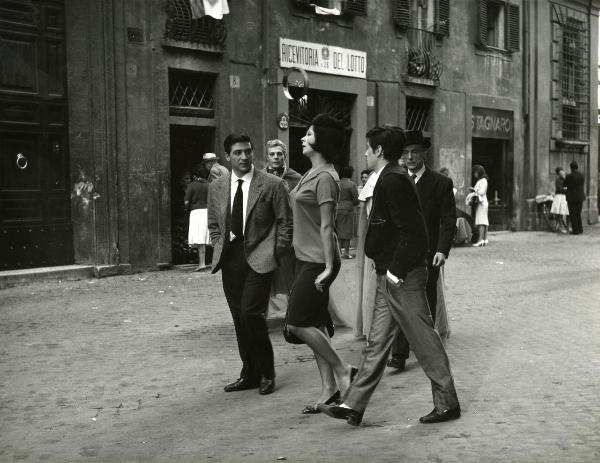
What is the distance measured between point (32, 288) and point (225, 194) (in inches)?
262

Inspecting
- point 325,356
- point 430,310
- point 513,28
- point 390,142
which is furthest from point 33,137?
point 513,28

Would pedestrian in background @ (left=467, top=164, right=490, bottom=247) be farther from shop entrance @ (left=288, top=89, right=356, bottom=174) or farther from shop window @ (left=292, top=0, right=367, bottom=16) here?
shop window @ (left=292, top=0, right=367, bottom=16)

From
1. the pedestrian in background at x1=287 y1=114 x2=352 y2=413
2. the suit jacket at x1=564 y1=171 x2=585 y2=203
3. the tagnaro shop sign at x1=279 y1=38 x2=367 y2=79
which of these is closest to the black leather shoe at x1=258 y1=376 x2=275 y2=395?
the pedestrian in background at x1=287 y1=114 x2=352 y2=413

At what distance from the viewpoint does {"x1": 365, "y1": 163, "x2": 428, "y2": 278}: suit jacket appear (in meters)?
4.89

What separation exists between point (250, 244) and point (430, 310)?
5.80ft

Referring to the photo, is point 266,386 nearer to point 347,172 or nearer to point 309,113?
point 347,172

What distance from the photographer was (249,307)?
5836 millimetres

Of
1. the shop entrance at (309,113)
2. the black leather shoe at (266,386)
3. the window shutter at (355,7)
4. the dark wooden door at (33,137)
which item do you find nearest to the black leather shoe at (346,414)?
the black leather shoe at (266,386)

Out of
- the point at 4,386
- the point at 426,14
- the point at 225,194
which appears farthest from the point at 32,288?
the point at 426,14

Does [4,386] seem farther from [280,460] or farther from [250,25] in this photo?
[250,25]

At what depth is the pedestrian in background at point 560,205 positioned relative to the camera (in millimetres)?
23938

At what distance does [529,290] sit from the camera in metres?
11.5

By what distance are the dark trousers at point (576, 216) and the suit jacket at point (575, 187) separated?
0.32 ft

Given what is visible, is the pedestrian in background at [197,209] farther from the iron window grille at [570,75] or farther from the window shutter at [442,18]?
the iron window grille at [570,75]
